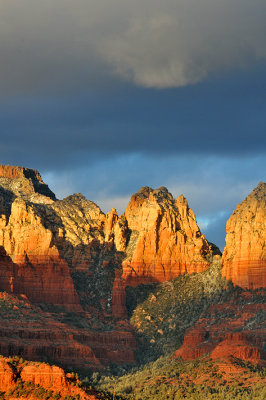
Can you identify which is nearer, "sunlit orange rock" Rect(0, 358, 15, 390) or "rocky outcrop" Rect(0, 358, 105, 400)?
"rocky outcrop" Rect(0, 358, 105, 400)

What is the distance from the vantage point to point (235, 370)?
171 meters

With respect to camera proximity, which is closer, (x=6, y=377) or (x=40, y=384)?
(x=40, y=384)

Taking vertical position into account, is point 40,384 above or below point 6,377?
below

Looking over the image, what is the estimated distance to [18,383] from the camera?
118562 mm

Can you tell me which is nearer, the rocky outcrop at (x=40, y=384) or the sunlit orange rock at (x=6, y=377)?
the rocky outcrop at (x=40, y=384)

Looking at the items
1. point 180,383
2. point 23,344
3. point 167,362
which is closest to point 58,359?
point 23,344

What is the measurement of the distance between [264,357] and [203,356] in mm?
12942

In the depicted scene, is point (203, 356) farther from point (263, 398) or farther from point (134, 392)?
point (263, 398)

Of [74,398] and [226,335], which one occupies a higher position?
[226,335]

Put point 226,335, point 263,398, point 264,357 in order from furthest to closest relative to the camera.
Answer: point 226,335
point 264,357
point 263,398

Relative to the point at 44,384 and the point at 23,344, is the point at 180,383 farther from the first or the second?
the point at 44,384

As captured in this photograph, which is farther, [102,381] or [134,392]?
[102,381]

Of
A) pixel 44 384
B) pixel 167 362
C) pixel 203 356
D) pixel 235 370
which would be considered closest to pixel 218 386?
pixel 235 370

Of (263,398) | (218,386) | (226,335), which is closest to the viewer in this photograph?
(263,398)
